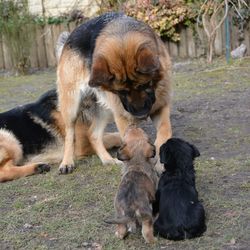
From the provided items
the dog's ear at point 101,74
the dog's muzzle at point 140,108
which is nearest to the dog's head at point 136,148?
the dog's muzzle at point 140,108

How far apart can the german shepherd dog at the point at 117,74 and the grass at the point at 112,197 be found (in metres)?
0.60

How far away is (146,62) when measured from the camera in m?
5.71

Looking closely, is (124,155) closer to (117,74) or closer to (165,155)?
(165,155)

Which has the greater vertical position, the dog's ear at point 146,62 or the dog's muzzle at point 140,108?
the dog's ear at point 146,62

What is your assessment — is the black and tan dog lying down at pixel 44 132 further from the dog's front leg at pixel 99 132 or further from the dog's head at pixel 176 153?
the dog's head at pixel 176 153

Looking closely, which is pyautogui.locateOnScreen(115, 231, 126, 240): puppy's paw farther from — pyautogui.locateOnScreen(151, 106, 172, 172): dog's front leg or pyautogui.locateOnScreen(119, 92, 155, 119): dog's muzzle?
pyautogui.locateOnScreen(151, 106, 172, 172): dog's front leg

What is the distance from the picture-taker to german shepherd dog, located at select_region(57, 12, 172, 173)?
5.83 meters

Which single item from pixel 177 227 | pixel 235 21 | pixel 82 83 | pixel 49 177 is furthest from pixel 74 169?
pixel 235 21

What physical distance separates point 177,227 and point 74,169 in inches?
112

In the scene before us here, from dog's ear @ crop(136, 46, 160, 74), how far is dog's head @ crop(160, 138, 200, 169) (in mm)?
792

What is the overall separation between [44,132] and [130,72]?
229 centimetres

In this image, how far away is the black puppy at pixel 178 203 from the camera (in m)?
4.59

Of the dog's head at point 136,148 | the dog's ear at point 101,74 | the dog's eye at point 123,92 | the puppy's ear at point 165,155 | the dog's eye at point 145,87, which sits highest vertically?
the dog's ear at point 101,74

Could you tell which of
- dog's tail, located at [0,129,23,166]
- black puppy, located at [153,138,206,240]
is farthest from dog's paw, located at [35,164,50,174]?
black puppy, located at [153,138,206,240]
